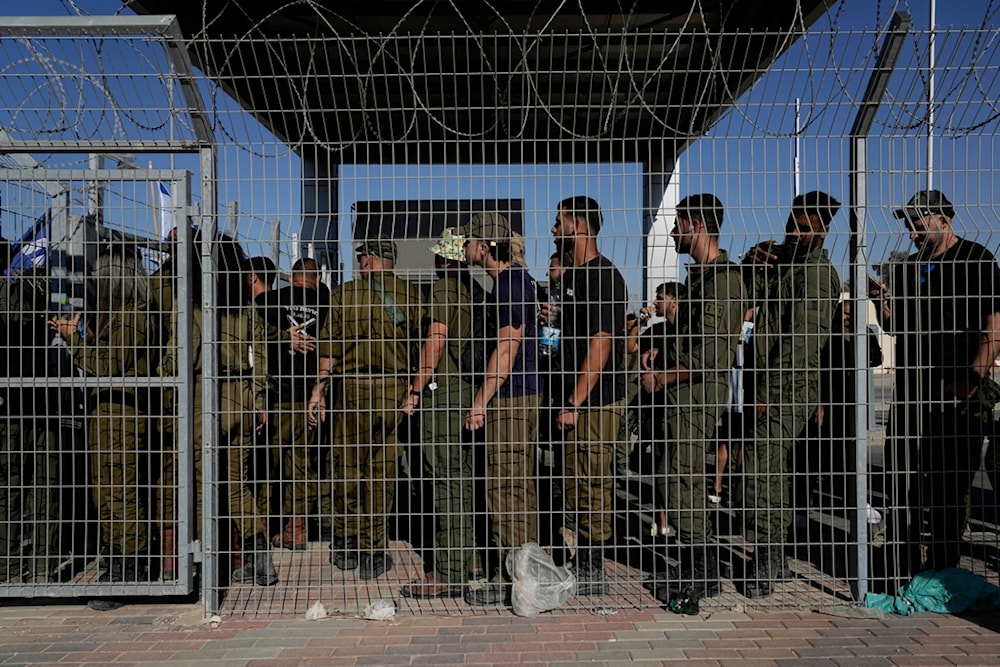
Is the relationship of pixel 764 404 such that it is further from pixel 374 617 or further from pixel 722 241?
pixel 374 617

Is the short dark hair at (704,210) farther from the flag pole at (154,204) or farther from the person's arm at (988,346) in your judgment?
the flag pole at (154,204)

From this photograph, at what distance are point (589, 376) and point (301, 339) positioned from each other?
173cm

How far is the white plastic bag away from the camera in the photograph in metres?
4.36

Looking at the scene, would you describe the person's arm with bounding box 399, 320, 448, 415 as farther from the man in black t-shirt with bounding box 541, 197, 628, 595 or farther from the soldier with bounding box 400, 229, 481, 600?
the man in black t-shirt with bounding box 541, 197, 628, 595

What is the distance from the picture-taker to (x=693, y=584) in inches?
182

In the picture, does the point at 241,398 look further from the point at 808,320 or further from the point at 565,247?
the point at 808,320

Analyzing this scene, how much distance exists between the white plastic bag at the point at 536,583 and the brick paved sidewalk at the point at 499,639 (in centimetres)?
8

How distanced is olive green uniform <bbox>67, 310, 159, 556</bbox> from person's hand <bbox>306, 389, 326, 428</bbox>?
37.4 inches

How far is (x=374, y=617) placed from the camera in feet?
14.1

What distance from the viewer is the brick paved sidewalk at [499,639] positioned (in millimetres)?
3812

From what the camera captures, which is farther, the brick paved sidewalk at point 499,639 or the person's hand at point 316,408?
the person's hand at point 316,408

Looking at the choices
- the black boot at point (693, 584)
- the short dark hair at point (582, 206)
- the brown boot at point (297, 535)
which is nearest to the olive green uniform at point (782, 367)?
the black boot at point (693, 584)

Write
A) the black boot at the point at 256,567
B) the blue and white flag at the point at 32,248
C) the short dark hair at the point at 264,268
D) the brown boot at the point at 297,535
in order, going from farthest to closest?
the brown boot at the point at 297,535, the black boot at the point at 256,567, the blue and white flag at the point at 32,248, the short dark hair at the point at 264,268

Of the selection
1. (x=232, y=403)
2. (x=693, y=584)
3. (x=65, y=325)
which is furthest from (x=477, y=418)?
(x=65, y=325)
